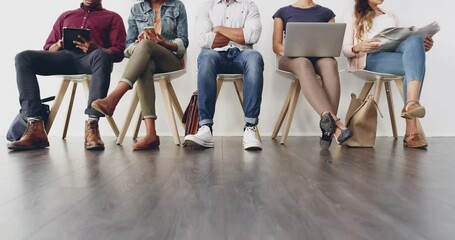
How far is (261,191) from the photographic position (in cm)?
86

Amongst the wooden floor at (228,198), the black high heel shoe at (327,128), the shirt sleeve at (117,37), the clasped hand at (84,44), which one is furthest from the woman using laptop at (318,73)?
the clasped hand at (84,44)

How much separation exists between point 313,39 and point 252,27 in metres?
0.34

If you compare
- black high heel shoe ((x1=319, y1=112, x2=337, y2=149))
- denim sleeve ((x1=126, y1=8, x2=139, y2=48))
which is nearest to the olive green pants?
denim sleeve ((x1=126, y1=8, x2=139, y2=48))

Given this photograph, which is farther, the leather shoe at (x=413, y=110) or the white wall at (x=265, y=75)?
the white wall at (x=265, y=75)

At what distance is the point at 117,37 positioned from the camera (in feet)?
7.22

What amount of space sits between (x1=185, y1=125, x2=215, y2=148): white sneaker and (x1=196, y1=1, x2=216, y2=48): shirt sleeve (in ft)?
1.64

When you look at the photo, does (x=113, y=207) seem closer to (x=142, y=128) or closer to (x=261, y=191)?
(x=261, y=191)

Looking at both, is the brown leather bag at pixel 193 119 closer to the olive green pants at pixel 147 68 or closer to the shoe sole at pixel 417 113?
the olive green pants at pixel 147 68

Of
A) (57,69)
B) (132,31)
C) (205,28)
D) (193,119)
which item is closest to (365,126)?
(193,119)

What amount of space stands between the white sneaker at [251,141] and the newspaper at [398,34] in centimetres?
86

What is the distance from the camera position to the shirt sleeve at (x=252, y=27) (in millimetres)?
2045

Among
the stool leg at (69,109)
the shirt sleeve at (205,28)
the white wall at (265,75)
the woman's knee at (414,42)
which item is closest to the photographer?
the woman's knee at (414,42)

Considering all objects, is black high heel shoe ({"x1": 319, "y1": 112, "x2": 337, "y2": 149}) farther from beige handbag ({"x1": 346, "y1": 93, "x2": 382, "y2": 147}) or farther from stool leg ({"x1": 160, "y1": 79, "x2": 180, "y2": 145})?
stool leg ({"x1": 160, "y1": 79, "x2": 180, "y2": 145})

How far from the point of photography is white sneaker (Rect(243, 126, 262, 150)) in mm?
1701
